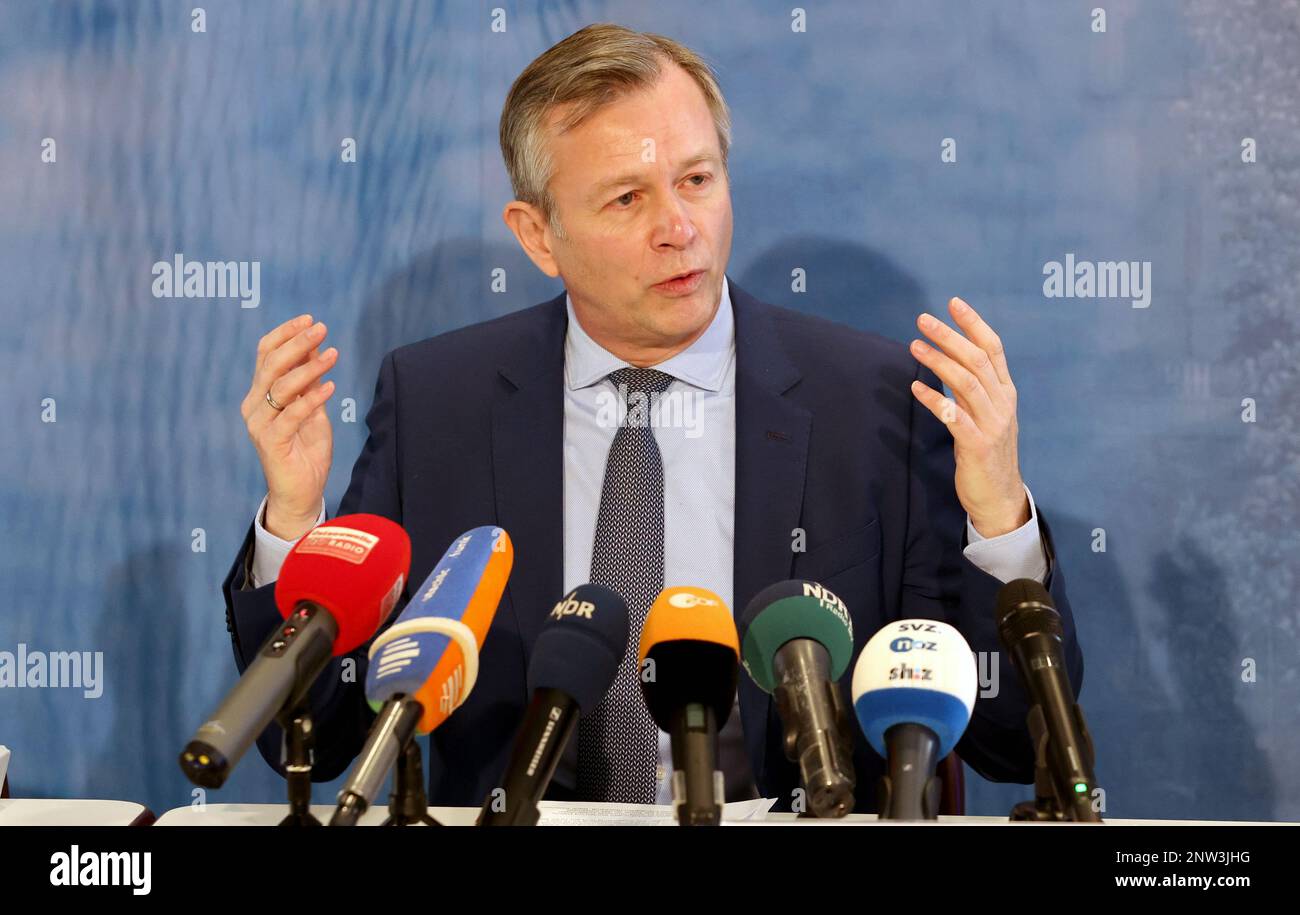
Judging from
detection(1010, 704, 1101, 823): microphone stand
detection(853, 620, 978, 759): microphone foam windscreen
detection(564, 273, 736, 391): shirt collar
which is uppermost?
detection(564, 273, 736, 391): shirt collar

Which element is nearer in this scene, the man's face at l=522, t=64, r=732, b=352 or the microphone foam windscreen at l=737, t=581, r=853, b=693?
the microphone foam windscreen at l=737, t=581, r=853, b=693

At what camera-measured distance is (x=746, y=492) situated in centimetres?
232

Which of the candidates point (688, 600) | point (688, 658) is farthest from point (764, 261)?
point (688, 658)

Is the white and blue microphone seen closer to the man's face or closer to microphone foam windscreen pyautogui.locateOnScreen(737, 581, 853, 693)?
Answer: microphone foam windscreen pyautogui.locateOnScreen(737, 581, 853, 693)

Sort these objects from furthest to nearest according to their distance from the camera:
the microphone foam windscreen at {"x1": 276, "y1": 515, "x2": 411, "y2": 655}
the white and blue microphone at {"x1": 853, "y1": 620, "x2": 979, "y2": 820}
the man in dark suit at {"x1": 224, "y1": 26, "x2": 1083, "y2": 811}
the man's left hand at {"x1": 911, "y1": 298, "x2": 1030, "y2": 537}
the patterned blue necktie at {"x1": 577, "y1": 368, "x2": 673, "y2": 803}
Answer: the man in dark suit at {"x1": 224, "y1": 26, "x2": 1083, "y2": 811}, the patterned blue necktie at {"x1": 577, "y1": 368, "x2": 673, "y2": 803}, the man's left hand at {"x1": 911, "y1": 298, "x2": 1030, "y2": 537}, the microphone foam windscreen at {"x1": 276, "y1": 515, "x2": 411, "y2": 655}, the white and blue microphone at {"x1": 853, "y1": 620, "x2": 979, "y2": 820}

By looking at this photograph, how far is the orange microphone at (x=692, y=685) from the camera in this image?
3.92ft

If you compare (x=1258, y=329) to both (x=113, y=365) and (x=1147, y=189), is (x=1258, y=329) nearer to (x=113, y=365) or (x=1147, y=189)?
(x=1147, y=189)

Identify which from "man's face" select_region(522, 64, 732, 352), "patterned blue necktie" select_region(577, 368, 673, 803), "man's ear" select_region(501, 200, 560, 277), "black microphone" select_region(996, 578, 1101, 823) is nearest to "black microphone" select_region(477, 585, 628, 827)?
"black microphone" select_region(996, 578, 1101, 823)

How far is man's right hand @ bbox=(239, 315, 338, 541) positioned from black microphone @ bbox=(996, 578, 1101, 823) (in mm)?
1034

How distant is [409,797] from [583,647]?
9.1 inches

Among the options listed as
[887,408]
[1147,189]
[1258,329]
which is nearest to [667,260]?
[887,408]

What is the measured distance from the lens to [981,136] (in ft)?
9.44

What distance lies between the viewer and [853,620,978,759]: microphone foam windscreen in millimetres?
1312

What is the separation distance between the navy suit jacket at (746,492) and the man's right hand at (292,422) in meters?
0.28
